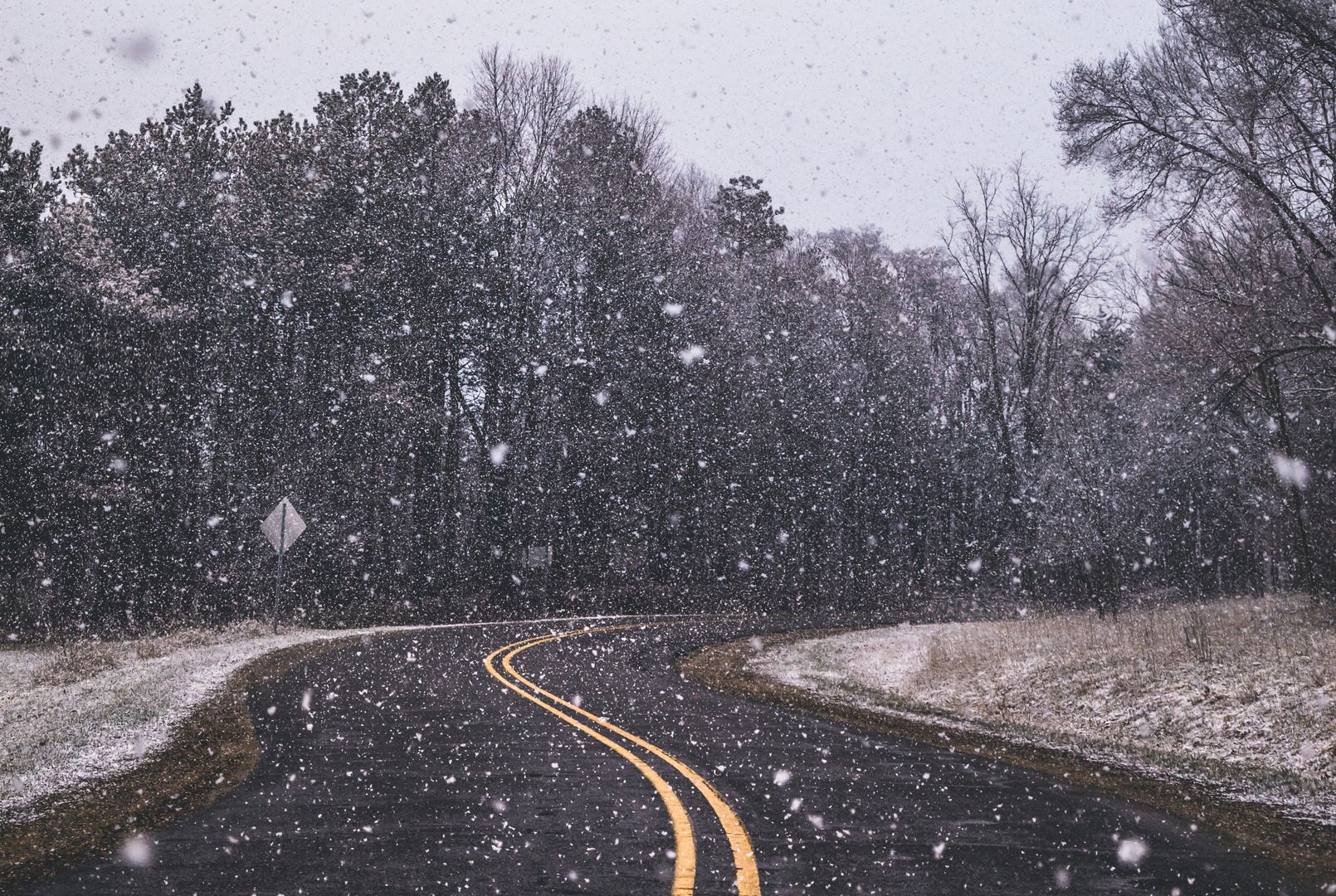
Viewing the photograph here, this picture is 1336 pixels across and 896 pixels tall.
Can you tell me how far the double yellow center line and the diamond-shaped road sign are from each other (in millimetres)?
11177

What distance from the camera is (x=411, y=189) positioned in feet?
138

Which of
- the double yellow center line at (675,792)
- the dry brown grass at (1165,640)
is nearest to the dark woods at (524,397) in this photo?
the dry brown grass at (1165,640)

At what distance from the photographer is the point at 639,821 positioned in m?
Answer: 7.75

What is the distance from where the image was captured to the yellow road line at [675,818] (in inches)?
235

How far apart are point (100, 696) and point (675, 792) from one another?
38.4 ft

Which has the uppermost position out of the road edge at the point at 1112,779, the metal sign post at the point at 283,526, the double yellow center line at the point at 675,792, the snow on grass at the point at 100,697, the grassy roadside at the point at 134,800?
the metal sign post at the point at 283,526

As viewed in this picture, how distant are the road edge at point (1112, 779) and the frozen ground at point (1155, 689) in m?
0.33

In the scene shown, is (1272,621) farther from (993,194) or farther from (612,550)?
(612,550)

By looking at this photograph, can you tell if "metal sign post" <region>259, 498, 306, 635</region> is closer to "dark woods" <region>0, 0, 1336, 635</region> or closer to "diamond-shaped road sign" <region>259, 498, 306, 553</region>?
"diamond-shaped road sign" <region>259, 498, 306, 553</region>

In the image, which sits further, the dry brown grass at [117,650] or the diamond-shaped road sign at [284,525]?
the diamond-shaped road sign at [284,525]

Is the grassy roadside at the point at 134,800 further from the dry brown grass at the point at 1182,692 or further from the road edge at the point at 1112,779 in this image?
the dry brown grass at the point at 1182,692

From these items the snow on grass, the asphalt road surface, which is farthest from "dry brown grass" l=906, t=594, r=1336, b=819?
the snow on grass

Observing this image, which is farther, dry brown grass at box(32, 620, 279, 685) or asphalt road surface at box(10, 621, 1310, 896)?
dry brown grass at box(32, 620, 279, 685)

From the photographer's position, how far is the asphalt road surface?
6.04 metres
